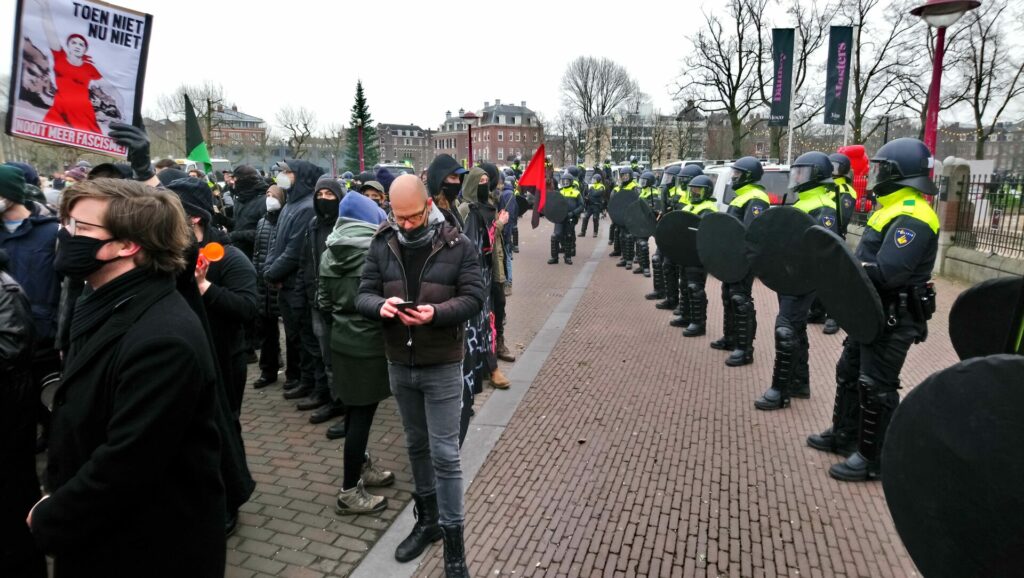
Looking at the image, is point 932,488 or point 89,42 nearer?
point 932,488

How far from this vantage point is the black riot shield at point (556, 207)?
42.5 feet

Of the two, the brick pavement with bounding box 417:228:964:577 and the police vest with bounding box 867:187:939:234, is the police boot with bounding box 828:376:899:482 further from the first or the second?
the police vest with bounding box 867:187:939:234

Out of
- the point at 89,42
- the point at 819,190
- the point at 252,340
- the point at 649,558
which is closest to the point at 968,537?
the point at 649,558

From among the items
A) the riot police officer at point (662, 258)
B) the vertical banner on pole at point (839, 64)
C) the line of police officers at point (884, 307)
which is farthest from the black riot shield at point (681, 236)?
the vertical banner on pole at point (839, 64)

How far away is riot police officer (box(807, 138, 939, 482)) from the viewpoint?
382 cm

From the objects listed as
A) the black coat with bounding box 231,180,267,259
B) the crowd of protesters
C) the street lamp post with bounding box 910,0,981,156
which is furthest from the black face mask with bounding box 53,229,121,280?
the street lamp post with bounding box 910,0,981,156

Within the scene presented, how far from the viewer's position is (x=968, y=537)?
136cm

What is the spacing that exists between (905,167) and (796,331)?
187 cm

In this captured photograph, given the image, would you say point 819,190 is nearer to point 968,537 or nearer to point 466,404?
point 466,404

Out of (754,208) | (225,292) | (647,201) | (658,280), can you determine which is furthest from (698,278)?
(225,292)

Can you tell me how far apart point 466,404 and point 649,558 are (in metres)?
1.32

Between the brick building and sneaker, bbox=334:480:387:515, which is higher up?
the brick building

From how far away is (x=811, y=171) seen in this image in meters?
5.98

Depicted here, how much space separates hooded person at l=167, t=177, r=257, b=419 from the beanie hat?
1.27m
